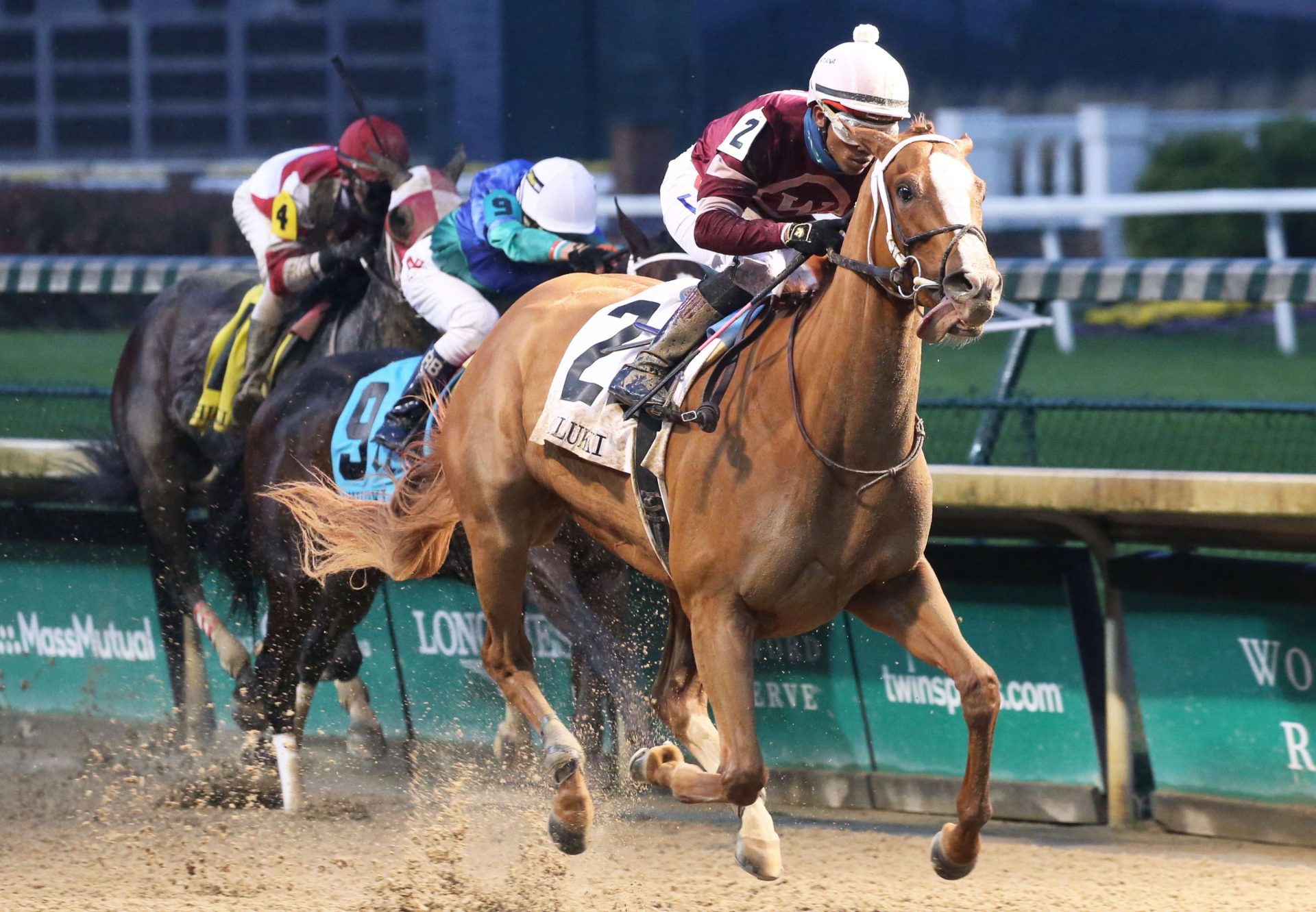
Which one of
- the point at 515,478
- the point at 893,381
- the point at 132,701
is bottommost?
the point at 132,701

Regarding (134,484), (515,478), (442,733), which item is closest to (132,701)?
(134,484)

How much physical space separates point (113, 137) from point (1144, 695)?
34.3 ft

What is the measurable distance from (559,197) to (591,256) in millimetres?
230

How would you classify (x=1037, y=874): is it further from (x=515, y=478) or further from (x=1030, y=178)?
(x=1030, y=178)

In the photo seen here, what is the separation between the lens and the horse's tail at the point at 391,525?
4824 millimetres

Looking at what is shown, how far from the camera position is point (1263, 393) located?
1016cm

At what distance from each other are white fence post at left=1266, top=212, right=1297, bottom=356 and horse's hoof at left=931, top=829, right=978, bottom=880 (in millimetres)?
8070

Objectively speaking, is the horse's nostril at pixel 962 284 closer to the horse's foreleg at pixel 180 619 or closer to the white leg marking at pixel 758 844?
the white leg marking at pixel 758 844

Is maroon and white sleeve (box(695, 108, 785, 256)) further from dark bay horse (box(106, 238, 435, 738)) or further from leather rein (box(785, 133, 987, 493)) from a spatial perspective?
dark bay horse (box(106, 238, 435, 738))

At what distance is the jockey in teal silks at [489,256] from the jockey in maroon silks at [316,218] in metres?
0.53

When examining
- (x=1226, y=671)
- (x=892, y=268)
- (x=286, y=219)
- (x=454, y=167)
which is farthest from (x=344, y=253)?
(x=892, y=268)

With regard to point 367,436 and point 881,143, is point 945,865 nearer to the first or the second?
point 881,143

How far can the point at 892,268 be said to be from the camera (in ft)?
10.7

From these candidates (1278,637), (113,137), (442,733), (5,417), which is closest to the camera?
(1278,637)
